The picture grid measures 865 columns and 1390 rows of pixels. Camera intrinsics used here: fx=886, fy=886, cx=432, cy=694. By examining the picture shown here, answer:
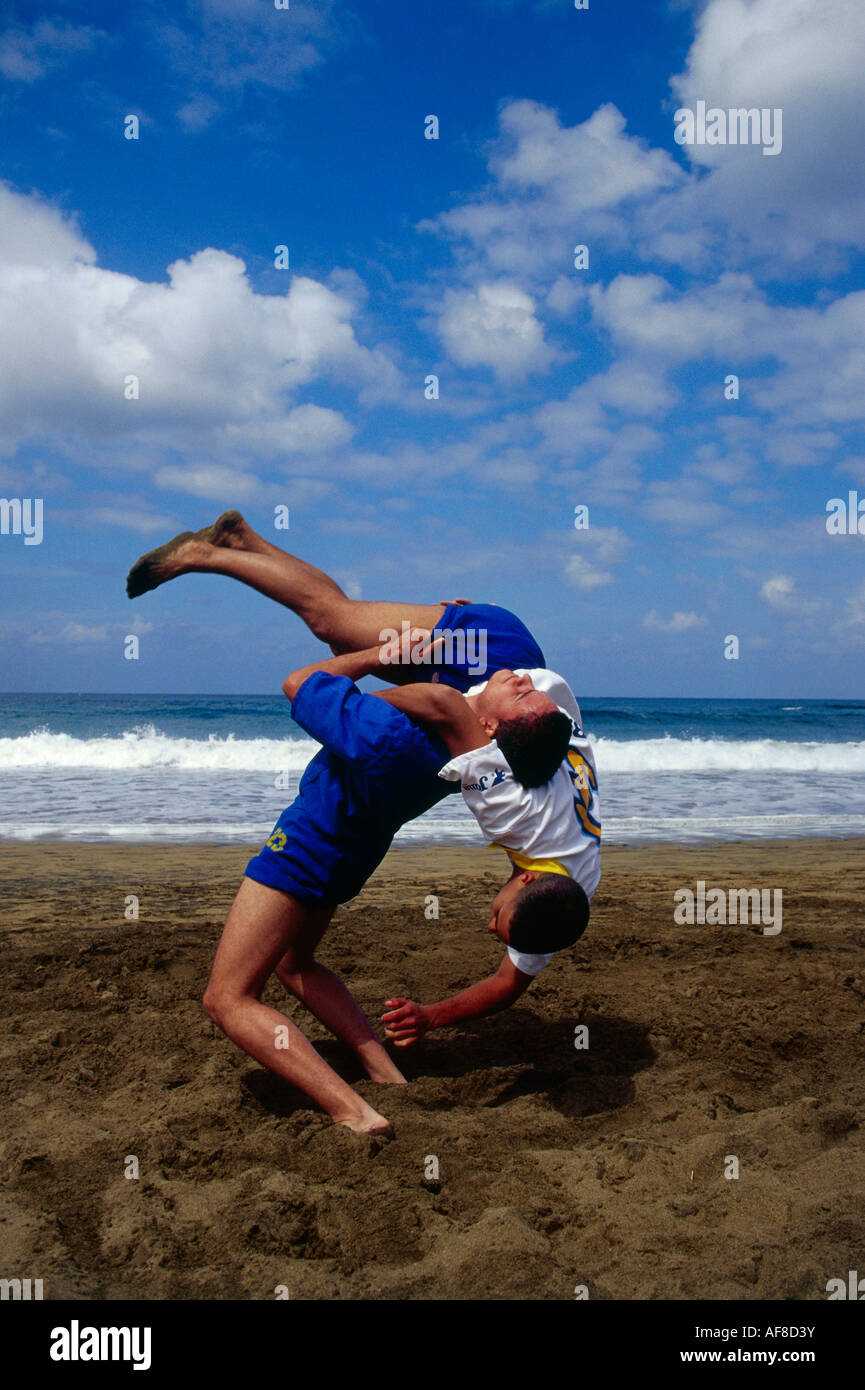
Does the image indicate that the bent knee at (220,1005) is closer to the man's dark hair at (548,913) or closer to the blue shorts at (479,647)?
the man's dark hair at (548,913)

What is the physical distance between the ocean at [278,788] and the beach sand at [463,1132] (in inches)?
196

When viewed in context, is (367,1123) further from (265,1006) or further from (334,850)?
(334,850)

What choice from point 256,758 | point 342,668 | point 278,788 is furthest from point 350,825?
point 256,758

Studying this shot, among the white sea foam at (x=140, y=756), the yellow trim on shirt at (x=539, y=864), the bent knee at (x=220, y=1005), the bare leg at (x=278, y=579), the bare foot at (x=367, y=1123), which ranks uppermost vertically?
the bare leg at (x=278, y=579)

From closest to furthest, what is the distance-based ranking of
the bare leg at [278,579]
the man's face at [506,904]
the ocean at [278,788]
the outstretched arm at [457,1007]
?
the man's face at [506,904] → the outstretched arm at [457,1007] → the bare leg at [278,579] → the ocean at [278,788]

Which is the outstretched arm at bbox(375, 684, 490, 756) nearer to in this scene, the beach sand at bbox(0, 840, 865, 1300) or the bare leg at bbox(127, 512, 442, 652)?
the bare leg at bbox(127, 512, 442, 652)

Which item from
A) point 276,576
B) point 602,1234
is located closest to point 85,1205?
point 602,1234

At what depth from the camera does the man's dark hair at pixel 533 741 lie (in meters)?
2.83

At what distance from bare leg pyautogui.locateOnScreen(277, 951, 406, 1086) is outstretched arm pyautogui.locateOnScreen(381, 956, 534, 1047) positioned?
9.7 inches

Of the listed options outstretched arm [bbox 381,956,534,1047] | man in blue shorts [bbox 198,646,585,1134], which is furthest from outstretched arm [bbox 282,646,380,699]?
outstretched arm [bbox 381,956,534,1047]

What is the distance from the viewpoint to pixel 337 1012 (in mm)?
3475

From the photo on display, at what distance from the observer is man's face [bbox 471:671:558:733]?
2.84 metres

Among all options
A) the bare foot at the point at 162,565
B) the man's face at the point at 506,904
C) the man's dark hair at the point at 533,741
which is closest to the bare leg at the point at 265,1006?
the man's face at the point at 506,904
